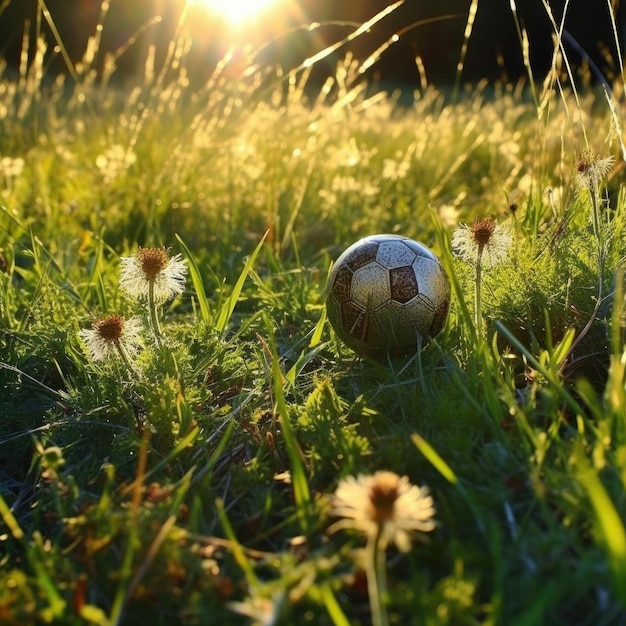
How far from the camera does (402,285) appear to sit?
2088 mm

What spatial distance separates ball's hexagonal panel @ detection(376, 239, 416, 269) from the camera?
6.93 ft

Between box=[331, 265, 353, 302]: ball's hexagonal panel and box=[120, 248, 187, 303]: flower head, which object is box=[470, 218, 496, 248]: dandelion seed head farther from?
box=[120, 248, 187, 303]: flower head

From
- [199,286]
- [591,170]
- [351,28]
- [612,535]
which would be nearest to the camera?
[612,535]

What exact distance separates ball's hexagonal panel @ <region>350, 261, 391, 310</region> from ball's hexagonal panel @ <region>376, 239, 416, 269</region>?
23 mm

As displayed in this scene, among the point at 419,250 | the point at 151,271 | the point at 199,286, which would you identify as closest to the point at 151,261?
the point at 151,271

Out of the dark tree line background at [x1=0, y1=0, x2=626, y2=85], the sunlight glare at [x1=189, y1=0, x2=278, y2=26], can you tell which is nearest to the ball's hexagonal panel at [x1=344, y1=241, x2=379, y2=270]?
the sunlight glare at [x1=189, y1=0, x2=278, y2=26]

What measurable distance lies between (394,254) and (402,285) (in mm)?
104

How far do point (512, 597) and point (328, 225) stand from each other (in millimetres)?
2989

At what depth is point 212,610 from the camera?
4.07 feet

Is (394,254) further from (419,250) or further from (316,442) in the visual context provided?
(316,442)

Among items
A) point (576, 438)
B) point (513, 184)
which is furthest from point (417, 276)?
point (513, 184)

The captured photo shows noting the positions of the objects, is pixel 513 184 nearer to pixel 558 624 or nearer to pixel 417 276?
pixel 417 276

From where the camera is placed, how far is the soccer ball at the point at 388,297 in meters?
2.09

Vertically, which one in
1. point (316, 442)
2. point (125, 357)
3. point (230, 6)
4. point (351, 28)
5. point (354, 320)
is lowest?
point (351, 28)
